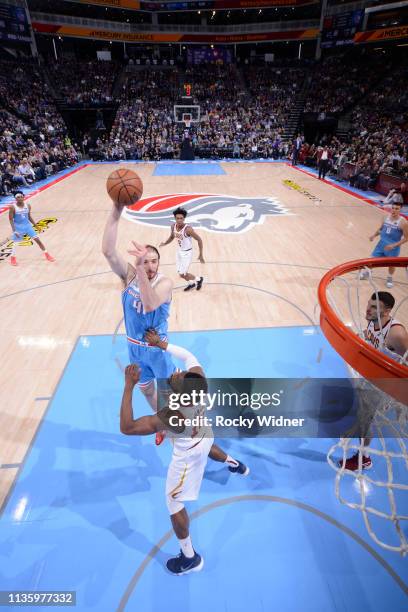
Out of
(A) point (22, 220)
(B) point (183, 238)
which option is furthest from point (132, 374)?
(A) point (22, 220)

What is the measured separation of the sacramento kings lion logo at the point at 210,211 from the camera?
35.7 feet

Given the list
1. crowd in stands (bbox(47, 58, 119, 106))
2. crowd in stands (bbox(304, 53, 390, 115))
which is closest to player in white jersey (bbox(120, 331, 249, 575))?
crowd in stands (bbox(304, 53, 390, 115))

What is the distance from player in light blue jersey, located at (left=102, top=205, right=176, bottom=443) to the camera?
278cm

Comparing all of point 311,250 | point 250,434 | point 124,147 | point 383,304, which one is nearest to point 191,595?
point 250,434

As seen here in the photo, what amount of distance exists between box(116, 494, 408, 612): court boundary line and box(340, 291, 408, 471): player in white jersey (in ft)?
2.12

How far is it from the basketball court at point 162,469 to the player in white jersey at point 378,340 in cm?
43

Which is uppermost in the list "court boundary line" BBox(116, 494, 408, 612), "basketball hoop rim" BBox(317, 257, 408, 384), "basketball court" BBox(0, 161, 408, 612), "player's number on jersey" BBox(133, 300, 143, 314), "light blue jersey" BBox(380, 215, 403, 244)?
"basketball hoop rim" BBox(317, 257, 408, 384)

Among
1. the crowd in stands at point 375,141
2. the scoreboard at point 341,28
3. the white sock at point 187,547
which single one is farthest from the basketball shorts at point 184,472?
the scoreboard at point 341,28

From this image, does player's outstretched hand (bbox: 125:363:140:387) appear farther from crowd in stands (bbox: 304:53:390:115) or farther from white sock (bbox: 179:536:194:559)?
crowd in stands (bbox: 304:53:390:115)

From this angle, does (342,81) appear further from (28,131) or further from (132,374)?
(132,374)

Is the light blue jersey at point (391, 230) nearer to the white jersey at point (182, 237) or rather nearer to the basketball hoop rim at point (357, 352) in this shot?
the white jersey at point (182, 237)

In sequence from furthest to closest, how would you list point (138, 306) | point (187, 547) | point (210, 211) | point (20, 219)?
point (210, 211), point (20, 219), point (138, 306), point (187, 547)

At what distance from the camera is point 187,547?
2.70 meters

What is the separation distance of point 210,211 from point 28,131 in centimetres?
1508
